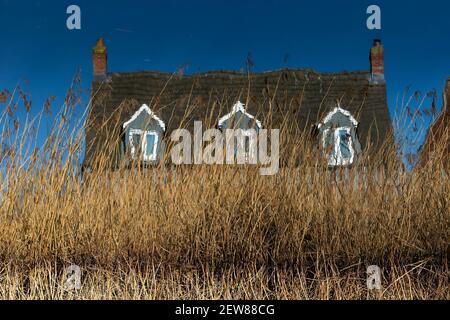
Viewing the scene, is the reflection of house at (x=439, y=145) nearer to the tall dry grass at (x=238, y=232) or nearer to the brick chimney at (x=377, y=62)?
the tall dry grass at (x=238, y=232)

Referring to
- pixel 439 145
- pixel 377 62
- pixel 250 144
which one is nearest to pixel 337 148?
pixel 250 144

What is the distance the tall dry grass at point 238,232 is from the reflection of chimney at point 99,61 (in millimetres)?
12646

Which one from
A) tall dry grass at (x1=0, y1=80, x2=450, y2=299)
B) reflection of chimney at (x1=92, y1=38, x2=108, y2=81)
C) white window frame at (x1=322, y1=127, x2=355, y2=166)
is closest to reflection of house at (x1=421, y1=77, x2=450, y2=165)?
tall dry grass at (x1=0, y1=80, x2=450, y2=299)

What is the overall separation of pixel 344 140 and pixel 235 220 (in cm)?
90

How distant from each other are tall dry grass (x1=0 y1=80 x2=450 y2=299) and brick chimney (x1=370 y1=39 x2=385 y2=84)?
13.0 m

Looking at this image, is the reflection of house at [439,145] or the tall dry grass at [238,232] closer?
the tall dry grass at [238,232]

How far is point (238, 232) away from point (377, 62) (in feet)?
45.0

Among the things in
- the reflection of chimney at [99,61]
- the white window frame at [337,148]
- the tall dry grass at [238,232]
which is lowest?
the tall dry grass at [238,232]

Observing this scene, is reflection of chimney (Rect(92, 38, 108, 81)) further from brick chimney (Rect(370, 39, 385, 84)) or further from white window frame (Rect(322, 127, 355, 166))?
white window frame (Rect(322, 127, 355, 166))

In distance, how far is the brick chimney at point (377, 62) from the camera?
15555 mm

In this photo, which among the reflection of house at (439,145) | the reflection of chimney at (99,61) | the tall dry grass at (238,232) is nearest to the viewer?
the tall dry grass at (238,232)

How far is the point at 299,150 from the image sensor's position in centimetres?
333

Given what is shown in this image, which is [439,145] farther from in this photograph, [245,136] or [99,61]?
[99,61]

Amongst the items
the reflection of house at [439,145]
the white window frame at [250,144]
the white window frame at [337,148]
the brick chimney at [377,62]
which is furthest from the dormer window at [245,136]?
the brick chimney at [377,62]
